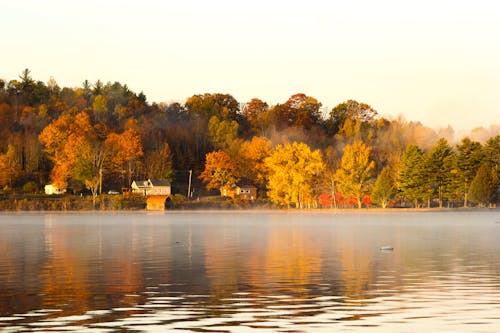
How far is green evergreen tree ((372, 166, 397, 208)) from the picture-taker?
566ft

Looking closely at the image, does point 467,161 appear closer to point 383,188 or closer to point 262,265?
point 383,188

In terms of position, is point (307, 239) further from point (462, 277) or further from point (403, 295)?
point (403, 295)

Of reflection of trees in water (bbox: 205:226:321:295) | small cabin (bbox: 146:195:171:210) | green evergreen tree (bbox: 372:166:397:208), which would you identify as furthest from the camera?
small cabin (bbox: 146:195:171:210)

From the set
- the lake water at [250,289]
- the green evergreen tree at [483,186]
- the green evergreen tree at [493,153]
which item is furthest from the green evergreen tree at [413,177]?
the lake water at [250,289]

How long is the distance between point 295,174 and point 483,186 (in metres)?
39.1

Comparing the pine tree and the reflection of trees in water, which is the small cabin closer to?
the pine tree

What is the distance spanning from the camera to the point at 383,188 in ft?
570

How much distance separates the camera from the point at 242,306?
91.6 ft

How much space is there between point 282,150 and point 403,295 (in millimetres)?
152615

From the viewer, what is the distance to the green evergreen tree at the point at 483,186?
556 feet

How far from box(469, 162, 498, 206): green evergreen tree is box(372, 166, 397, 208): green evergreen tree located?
1659 cm

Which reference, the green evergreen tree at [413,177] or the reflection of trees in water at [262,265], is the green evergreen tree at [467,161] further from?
the reflection of trees in water at [262,265]

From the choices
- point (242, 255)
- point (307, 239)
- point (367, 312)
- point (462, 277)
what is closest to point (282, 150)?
point (307, 239)

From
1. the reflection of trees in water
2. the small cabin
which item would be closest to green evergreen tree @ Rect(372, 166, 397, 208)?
the small cabin
